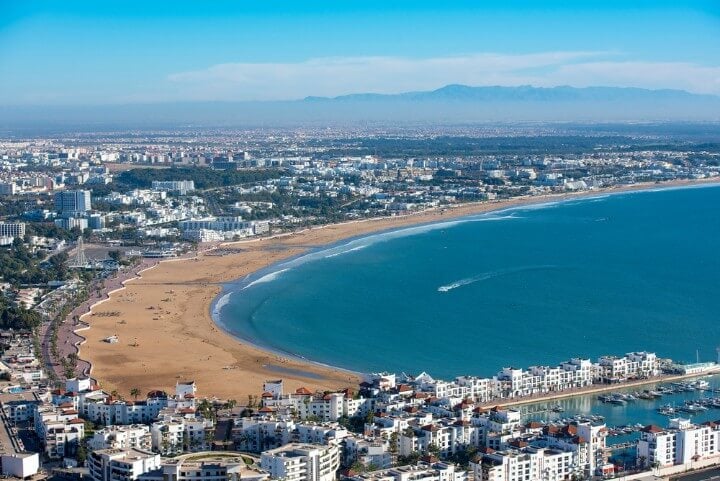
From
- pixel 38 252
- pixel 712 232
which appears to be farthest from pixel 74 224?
pixel 712 232

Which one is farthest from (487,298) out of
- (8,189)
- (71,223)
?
(8,189)

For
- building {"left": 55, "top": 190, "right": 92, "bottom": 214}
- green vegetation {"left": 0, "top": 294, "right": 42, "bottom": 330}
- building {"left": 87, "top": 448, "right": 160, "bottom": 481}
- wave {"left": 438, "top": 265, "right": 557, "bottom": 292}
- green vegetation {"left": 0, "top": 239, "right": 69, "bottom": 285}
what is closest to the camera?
building {"left": 87, "top": 448, "right": 160, "bottom": 481}

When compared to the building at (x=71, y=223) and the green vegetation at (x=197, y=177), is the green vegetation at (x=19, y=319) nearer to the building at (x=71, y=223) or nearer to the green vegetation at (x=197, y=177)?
the building at (x=71, y=223)

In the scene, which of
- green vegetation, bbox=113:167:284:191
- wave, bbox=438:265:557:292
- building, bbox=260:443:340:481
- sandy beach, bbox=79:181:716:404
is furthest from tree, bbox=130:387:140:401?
green vegetation, bbox=113:167:284:191

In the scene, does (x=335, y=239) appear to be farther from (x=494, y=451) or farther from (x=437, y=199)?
(x=494, y=451)

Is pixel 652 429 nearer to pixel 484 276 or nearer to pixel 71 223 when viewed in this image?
pixel 484 276

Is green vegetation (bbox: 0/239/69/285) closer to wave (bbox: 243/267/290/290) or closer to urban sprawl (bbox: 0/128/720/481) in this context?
urban sprawl (bbox: 0/128/720/481)

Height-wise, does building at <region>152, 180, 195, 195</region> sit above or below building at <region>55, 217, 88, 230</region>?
above

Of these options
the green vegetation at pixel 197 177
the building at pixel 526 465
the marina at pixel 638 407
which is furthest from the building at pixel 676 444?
the green vegetation at pixel 197 177
